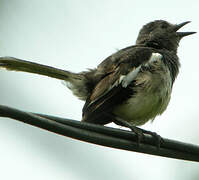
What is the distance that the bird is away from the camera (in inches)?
193

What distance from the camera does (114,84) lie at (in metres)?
4.94

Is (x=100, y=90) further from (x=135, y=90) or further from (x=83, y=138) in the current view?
(x=83, y=138)

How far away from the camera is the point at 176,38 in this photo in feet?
22.0

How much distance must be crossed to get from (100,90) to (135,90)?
41 centimetres

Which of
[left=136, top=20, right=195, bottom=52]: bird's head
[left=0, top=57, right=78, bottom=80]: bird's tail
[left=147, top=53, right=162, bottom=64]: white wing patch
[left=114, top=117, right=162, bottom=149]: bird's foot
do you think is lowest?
[left=114, top=117, right=162, bottom=149]: bird's foot

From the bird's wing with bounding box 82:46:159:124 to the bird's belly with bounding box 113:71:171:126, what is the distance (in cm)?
8

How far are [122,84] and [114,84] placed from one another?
3.4 inches

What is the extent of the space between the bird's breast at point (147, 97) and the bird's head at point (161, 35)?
1.18 m

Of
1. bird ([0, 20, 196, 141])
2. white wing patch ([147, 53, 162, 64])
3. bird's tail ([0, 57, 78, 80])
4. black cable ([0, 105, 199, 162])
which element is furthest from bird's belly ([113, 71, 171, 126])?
black cable ([0, 105, 199, 162])

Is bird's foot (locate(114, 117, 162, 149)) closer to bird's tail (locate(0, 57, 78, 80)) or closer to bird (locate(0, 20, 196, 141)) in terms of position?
bird (locate(0, 20, 196, 141))

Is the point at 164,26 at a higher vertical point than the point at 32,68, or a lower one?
higher

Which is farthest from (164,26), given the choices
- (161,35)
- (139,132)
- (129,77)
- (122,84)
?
(139,132)

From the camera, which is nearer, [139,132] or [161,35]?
[139,132]

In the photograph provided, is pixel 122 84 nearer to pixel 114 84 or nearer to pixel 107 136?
pixel 114 84
